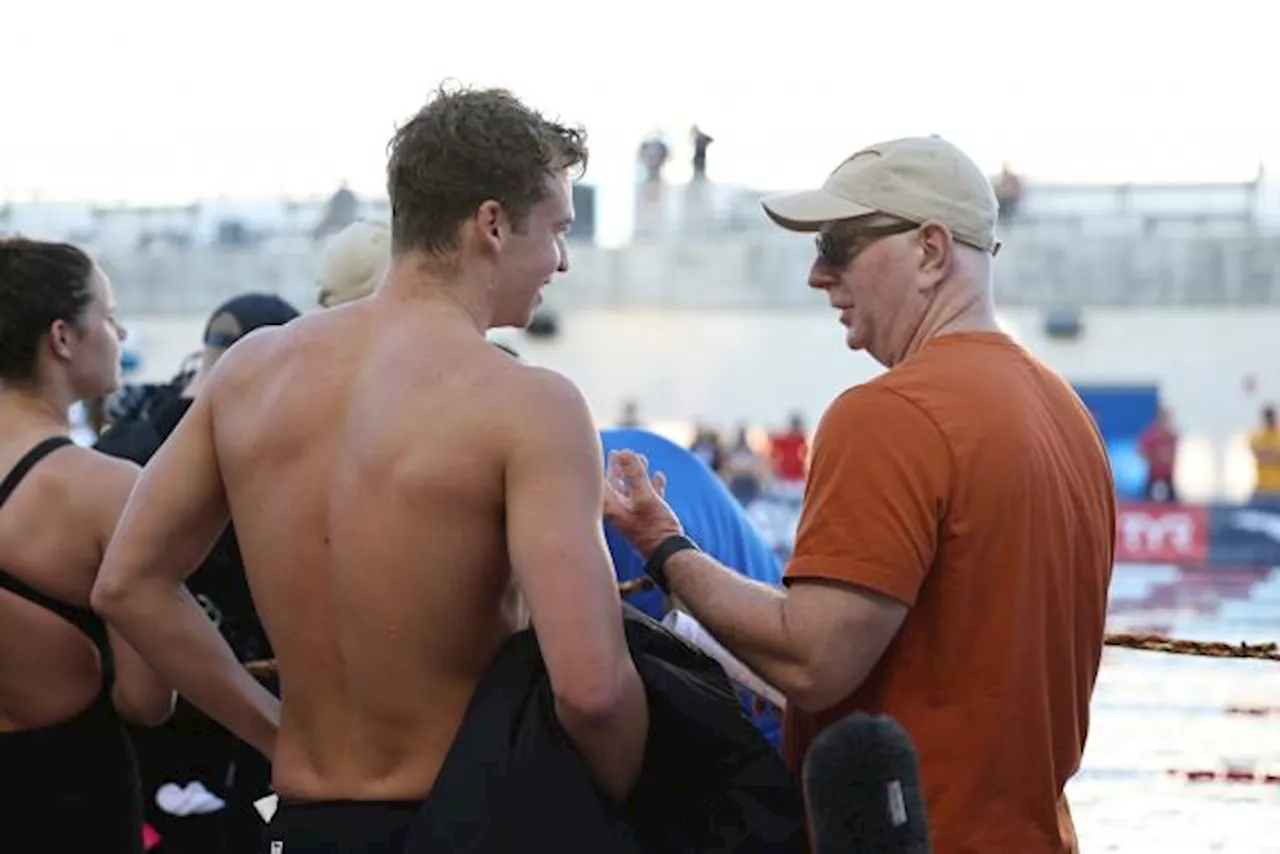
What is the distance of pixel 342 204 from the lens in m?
35.8

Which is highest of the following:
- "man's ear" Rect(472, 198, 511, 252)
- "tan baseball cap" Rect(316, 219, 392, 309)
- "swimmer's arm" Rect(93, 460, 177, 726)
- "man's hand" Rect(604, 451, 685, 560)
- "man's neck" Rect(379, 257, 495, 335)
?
"man's ear" Rect(472, 198, 511, 252)

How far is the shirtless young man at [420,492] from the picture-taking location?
282 cm

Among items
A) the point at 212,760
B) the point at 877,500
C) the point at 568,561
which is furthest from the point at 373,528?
the point at 212,760

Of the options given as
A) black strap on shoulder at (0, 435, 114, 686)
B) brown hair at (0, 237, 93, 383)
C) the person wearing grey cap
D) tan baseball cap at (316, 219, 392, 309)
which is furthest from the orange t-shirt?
tan baseball cap at (316, 219, 392, 309)

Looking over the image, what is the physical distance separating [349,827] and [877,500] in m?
0.86

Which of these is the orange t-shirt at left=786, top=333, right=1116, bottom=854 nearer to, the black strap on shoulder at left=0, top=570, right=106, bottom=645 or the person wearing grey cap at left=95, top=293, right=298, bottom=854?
the black strap on shoulder at left=0, top=570, right=106, bottom=645

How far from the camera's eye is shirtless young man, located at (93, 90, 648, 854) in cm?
282

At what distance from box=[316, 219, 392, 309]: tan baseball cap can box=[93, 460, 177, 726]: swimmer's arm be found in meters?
1.19

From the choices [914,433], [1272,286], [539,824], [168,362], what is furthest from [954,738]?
[168,362]

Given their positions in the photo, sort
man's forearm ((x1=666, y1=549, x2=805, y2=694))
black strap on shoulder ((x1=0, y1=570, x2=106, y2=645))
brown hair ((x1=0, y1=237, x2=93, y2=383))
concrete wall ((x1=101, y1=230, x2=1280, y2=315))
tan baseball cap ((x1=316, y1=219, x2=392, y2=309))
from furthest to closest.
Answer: concrete wall ((x1=101, y1=230, x2=1280, y2=315))
tan baseball cap ((x1=316, y1=219, x2=392, y2=309))
brown hair ((x1=0, y1=237, x2=93, y2=383))
black strap on shoulder ((x1=0, y1=570, x2=106, y2=645))
man's forearm ((x1=666, y1=549, x2=805, y2=694))

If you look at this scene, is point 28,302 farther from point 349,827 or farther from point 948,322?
point 948,322

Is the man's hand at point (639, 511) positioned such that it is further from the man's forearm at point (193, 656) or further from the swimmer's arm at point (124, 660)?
the swimmer's arm at point (124, 660)

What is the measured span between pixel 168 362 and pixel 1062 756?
111 ft

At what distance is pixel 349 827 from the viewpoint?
9.67 feet
